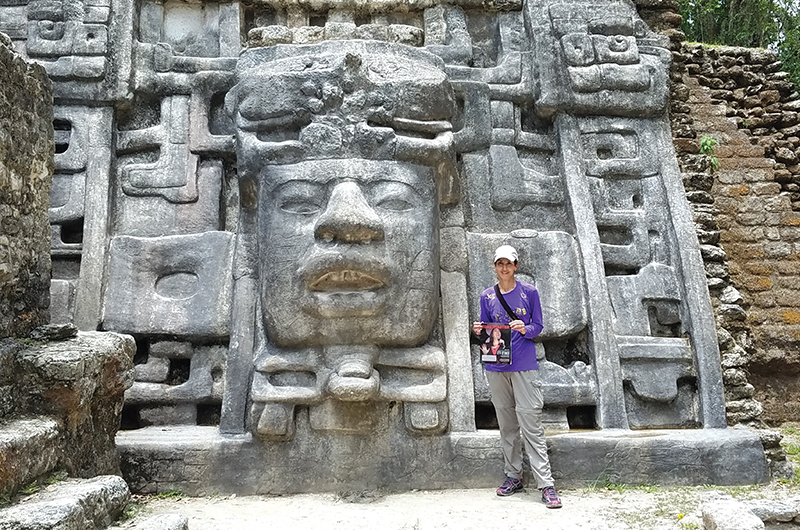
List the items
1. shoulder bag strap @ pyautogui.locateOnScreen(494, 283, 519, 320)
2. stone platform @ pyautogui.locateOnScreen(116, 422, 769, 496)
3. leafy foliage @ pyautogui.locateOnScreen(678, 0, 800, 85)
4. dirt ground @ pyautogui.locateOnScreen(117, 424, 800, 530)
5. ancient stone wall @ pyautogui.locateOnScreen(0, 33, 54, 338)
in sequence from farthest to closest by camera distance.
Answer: leafy foliage @ pyautogui.locateOnScreen(678, 0, 800, 85)
stone platform @ pyautogui.locateOnScreen(116, 422, 769, 496)
shoulder bag strap @ pyautogui.locateOnScreen(494, 283, 519, 320)
dirt ground @ pyautogui.locateOnScreen(117, 424, 800, 530)
ancient stone wall @ pyautogui.locateOnScreen(0, 33, 54, 338)

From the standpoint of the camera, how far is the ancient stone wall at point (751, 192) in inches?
219

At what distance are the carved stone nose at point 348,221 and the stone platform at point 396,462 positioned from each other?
111 cm

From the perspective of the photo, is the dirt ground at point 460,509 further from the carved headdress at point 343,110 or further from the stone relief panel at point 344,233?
the carved headdress at point 343,110

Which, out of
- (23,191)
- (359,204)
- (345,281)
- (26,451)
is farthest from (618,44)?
(26,451)

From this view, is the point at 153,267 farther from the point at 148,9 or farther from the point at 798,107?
the point at 798,107

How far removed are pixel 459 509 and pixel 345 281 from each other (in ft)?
4.55

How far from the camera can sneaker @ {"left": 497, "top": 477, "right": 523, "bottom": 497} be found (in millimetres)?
3736

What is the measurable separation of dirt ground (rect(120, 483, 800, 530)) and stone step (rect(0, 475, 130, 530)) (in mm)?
244

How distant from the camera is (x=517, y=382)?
3615 mm

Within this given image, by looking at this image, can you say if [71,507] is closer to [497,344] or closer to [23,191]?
[23,191]

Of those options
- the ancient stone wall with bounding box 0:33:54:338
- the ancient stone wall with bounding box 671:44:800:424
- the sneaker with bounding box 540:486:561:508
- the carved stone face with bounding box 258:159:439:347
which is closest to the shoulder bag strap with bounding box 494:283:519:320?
the carved stone face with bounding box 258:159:439:347

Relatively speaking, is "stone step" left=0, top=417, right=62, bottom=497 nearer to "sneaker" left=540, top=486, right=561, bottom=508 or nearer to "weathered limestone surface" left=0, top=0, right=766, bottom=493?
"weathered limestone surface" left=0, top=0, right=766, bottom=493

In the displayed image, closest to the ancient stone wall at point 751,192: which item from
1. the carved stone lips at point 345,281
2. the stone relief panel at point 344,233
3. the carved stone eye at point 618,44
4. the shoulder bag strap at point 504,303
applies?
the carved stone eye at point 618,44

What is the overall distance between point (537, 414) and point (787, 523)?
122 cm
